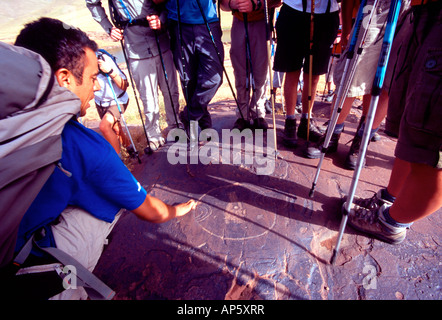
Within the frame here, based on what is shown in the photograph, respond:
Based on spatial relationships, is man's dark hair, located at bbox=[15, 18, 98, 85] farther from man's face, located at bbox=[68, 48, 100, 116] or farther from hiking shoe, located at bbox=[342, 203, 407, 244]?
hiking shoe, located at bbox=[342, 203, 407, 244]

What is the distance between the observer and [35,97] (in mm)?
1128

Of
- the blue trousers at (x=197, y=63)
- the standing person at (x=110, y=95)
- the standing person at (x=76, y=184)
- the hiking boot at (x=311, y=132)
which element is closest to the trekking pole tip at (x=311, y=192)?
the hiking boot at (x=311, y=132)

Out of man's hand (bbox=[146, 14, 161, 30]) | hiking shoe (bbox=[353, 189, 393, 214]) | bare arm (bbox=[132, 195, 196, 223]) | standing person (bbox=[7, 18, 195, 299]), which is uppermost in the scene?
man's hand (bbox=[146, 14, 161, 30])

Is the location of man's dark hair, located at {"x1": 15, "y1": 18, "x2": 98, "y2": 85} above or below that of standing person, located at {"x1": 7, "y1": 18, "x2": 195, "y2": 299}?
above

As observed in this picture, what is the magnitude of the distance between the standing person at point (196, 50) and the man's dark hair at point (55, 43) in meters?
1.92

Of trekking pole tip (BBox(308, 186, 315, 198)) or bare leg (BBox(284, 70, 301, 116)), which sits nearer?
trekking pole tip (BBox(308, 186, 315, 198))

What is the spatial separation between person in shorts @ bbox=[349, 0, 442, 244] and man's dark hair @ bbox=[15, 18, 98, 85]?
2574mm

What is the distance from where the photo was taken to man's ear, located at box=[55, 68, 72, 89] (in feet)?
5.40

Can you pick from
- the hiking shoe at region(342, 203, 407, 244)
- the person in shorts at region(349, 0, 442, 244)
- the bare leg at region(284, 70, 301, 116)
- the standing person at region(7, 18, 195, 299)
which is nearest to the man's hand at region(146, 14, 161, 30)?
the standing person at region(7, 18, 195, 299)

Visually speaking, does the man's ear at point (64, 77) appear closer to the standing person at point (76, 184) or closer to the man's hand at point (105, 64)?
the standing person at point (76, 184)

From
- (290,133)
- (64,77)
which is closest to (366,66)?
(290,133)
